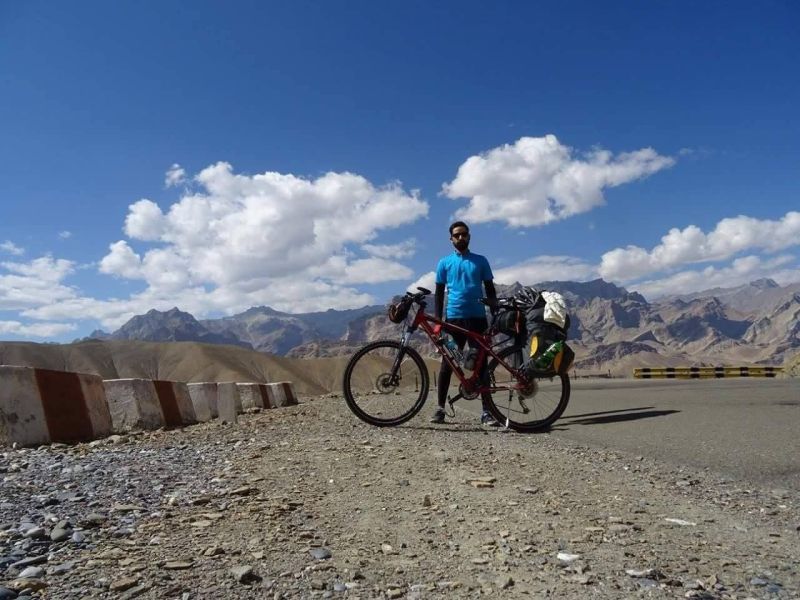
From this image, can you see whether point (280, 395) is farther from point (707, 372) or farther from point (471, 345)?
point (707, 372)

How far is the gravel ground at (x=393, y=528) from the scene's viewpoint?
2137 mm

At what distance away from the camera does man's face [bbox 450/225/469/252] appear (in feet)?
22.2

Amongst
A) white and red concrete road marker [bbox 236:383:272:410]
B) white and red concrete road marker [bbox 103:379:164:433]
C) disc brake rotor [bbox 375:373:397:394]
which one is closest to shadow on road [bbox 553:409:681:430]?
disc brake rotor [bbox 375:373:397:394]

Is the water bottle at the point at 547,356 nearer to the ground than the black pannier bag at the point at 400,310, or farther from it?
nearer to the ground

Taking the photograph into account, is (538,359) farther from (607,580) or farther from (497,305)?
(607,580)

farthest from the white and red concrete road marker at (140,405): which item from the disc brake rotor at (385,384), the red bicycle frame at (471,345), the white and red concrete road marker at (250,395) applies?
the red bicycle frame at (471,345)

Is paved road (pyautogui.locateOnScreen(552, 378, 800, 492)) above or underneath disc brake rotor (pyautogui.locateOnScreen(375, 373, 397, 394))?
underneath

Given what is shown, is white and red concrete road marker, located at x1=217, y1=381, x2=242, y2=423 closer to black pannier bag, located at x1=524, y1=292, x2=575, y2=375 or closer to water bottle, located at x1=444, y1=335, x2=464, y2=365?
water bottle, located at x1=444, y1=335, x2=464, y2=365

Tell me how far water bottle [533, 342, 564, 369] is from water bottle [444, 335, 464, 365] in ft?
2.82

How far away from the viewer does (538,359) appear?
19.9 feet

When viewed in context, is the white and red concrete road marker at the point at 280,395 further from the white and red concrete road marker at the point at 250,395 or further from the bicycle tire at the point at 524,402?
the bicycle tire at the point at 524,402

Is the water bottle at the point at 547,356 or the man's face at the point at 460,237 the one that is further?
A: the man's face at the point at 460,237

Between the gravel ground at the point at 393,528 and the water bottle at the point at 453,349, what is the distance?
180 centimetres

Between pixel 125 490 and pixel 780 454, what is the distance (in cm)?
506
